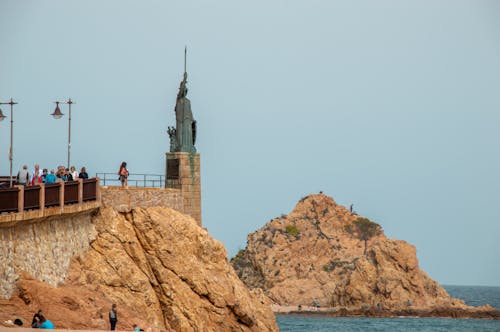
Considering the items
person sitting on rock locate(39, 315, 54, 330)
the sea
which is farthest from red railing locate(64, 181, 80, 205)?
the sea

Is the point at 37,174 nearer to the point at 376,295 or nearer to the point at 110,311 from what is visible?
the point at 110,311

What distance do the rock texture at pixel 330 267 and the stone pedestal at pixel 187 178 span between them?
62.2m

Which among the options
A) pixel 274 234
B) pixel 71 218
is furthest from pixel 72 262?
pixel 274 234

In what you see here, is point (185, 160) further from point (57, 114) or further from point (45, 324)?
point (45, 324)

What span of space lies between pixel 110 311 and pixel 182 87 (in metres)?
17.4

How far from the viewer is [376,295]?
113812 millimetres

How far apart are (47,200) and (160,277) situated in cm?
753

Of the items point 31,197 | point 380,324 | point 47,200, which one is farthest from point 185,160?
point 380,324

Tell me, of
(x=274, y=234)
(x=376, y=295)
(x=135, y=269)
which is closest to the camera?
(x=135, y=269)

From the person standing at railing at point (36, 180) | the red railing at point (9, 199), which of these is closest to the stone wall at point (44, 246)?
the red railing at point (9, 199)

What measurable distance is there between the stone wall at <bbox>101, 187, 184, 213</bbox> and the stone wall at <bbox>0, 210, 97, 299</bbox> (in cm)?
135

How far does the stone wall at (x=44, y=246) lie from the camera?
38062 mm

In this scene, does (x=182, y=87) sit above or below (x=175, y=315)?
above

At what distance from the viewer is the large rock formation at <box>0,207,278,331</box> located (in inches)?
1742
